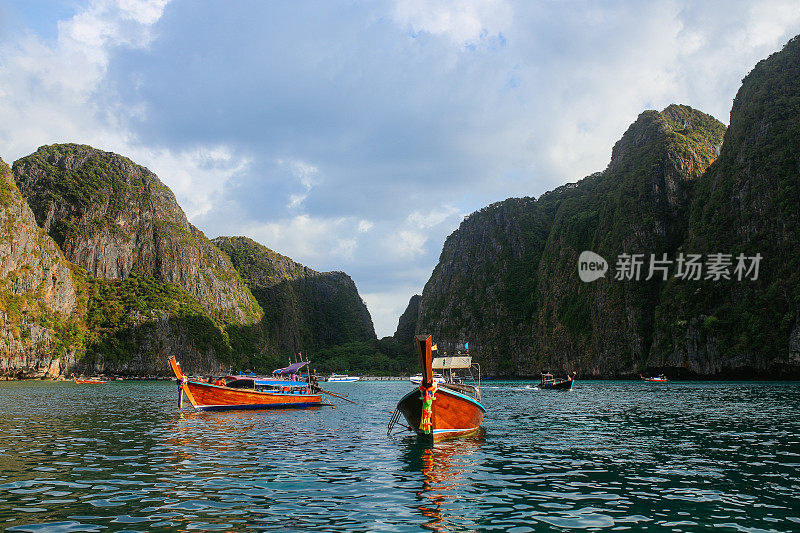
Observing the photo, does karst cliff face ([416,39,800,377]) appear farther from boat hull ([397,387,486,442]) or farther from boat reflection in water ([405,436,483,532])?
boat reflection in water ([405,436,483,532])

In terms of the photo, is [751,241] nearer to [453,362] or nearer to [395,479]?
[453,362]

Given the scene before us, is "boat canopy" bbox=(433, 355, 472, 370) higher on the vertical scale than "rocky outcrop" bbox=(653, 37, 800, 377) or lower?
lower

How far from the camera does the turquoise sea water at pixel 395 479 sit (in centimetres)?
1158

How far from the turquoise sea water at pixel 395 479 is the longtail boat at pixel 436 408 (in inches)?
43.6

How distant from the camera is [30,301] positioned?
129 m

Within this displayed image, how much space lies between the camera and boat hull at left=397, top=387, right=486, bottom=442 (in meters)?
24.8

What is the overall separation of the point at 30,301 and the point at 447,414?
140m

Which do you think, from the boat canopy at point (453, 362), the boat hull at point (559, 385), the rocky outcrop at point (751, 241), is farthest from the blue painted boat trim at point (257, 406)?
the rocky outcrop at point (751, 241)

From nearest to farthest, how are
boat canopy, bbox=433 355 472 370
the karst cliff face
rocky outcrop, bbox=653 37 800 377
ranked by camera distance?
boat canopy, bbox=433 355 472 370, rocky outcrop, bbox=653 37 800 377, the karst cliff face

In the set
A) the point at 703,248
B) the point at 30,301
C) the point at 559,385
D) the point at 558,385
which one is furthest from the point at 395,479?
the point at 703,248

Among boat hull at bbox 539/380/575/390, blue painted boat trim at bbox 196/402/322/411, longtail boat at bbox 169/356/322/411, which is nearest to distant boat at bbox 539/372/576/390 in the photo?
boat hull at bbox 539/380/575/390

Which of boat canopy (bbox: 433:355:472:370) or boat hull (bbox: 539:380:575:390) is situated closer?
boat canopy (bbox: 433:355:472:370)

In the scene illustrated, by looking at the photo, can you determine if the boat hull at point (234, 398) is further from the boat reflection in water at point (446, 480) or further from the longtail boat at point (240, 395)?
the boat reflection in water at point (446, 480)

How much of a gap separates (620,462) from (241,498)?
44.4ft
